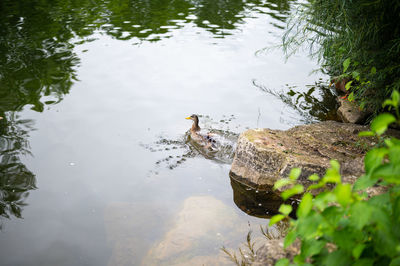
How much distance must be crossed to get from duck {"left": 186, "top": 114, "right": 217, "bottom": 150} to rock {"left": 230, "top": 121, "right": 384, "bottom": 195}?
128 cm

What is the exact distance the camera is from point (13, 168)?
6465 mm

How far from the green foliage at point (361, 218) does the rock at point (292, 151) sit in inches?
136

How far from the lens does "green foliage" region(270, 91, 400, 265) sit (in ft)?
6.03

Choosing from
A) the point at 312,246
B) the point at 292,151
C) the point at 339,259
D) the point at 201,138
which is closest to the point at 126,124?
the point at 201,138

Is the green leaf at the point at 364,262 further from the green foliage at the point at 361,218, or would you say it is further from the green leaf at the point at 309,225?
the green leaf at the point at 309,225

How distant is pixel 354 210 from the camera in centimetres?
185

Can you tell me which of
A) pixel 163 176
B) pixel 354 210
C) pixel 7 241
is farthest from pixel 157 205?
pixel 354 210

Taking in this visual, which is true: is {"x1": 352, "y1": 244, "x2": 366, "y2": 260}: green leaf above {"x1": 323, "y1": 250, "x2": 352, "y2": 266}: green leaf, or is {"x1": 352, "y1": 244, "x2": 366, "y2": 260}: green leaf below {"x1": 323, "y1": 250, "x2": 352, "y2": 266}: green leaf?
above

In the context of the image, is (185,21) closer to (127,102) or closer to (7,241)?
(127,102)

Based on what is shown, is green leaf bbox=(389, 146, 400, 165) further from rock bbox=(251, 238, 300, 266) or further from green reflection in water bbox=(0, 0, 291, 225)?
green reflection in water bbox=(0, 0, 291, 225)

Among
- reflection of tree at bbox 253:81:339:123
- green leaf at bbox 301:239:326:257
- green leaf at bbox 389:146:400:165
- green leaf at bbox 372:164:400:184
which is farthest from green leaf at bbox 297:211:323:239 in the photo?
reflection of tree at bbox 253:81:339:123

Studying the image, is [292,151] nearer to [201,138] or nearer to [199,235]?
[199,235]

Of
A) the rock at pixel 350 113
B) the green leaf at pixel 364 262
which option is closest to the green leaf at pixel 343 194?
the green leaf at pixel 364 262

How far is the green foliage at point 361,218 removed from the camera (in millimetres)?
1839
